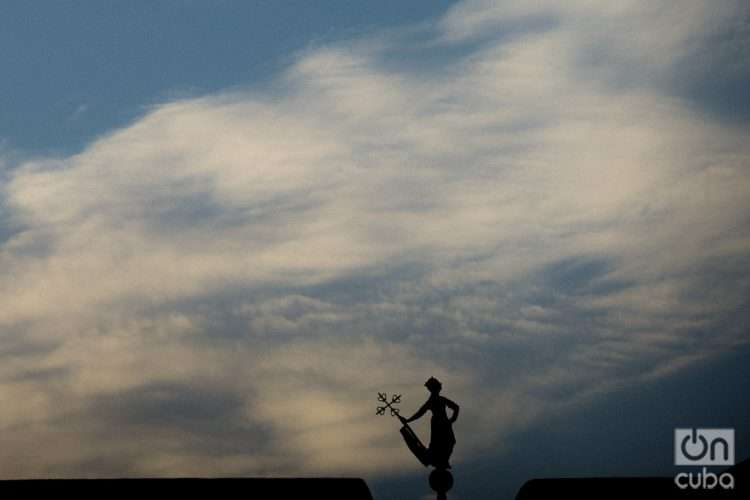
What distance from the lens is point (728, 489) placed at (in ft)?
78.5

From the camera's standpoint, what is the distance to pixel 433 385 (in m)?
25.2

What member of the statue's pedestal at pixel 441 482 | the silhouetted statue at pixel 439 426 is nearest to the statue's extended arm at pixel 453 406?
the silhouetted statue at pixel 439 426

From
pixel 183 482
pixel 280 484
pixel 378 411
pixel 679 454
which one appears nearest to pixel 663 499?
pixel 679 454

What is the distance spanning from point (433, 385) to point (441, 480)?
6.89ft

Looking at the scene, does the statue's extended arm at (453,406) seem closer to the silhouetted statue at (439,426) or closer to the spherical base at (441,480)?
the silhouetted statue at (439,426)

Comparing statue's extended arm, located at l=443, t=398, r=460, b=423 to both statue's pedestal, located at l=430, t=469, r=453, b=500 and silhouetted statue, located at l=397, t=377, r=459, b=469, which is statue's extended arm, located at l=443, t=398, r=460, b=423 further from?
statue's pedestal, located at l=430, t=469, r=453, b=500

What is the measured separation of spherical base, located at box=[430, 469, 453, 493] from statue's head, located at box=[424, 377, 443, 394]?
1.78 m

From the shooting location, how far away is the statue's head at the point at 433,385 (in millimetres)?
25156

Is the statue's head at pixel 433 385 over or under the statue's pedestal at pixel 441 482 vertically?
over

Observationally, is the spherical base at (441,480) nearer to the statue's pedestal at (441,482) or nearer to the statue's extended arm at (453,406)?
the statue's pedestal at (441,482)

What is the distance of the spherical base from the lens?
965 inches

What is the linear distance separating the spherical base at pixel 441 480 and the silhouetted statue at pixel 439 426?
0.47ft

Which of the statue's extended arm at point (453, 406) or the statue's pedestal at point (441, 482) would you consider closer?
the statue's pedestal at point (441, 482)

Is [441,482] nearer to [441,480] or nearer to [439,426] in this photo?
[441,480]
